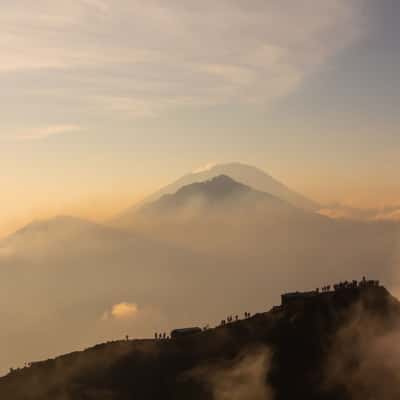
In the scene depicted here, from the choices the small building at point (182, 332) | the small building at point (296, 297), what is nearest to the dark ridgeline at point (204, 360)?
the small building at point (182, 332)

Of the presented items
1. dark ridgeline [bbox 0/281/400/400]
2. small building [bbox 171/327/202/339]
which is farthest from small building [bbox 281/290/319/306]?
small building [bbox 171/327/202/339]

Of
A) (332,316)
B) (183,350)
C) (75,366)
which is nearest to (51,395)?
(75,366)

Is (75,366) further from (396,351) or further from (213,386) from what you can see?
(396,351)

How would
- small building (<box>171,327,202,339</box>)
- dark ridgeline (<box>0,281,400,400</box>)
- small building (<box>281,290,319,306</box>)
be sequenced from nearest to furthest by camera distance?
dark ridgeline (<box>0,281,400,400</box>), small building (<box>171,327,202,339</box>), small building (<box>281,290,319,306</box>)

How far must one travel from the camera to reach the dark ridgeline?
524 ft

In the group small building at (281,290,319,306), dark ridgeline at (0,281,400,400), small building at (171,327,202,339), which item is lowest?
dark ridgeline at (0,281,400,400)

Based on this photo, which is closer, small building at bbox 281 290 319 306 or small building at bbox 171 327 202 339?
small building at bbox 171 327 202 339

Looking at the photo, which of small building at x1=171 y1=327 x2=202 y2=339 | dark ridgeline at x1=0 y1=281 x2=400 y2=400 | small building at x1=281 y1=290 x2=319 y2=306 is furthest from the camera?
small building at x1=281 y1=290 x2=319 y2=306

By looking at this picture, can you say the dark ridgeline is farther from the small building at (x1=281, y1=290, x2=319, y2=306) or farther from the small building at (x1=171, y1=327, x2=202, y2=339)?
the small building at (x1=281, y1=290, x2=319, y2=306)

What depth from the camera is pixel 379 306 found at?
628 feet

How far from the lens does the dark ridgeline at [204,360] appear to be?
160 m

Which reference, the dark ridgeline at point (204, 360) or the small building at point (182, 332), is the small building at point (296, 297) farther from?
the small building at point (182, 332)

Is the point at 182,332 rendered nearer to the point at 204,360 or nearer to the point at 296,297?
the point at 204,360

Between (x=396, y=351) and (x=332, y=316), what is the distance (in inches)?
798
